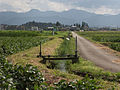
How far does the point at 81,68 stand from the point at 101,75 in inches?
65.5

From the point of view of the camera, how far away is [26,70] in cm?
591

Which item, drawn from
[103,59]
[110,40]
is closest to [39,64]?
[103,59]

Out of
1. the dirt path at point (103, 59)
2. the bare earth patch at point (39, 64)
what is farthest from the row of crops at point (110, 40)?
the bare earth patch at point (39, 64)

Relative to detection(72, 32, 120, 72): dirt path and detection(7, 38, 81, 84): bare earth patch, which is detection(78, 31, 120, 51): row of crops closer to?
detection(72, 32, 120, 72): dirt path

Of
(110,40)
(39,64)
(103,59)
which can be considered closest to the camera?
(39,64)

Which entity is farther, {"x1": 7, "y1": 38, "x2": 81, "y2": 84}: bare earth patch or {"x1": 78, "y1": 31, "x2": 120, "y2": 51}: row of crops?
{"x1": 78, "y1": 31, "x2": 120, "y2": 51}: row of crops

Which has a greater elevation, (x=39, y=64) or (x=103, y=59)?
(x=39, y=64)

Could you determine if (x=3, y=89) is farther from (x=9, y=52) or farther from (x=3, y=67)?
(x=9, y=52)

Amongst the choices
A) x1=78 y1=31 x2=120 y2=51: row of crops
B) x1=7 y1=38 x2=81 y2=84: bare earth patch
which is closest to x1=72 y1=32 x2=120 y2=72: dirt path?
x1=7 y1=38 x2=81 y2=84: bare earth patch

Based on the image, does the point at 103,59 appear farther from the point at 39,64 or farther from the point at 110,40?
the point at 110,40

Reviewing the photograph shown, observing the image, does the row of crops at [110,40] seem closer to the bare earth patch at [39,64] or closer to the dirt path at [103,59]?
the dirt path at [103,59]

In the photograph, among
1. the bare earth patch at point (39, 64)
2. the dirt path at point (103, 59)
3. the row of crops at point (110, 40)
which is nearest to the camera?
the bare earth patch at point (39, 64)

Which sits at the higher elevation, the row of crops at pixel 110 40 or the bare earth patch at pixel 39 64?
the bare earth patch at pixel 39 64

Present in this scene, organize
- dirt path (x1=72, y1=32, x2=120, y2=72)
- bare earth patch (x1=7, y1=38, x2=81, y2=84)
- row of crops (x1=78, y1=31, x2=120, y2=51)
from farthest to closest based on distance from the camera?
row of crops (x1=78, y1=31, x2=120, y2=51)
dirt path (x1=72, y1=32, x2=120, y2=72)
bare earth patch (x1=7, y1=38, x2=81, y2=84)
